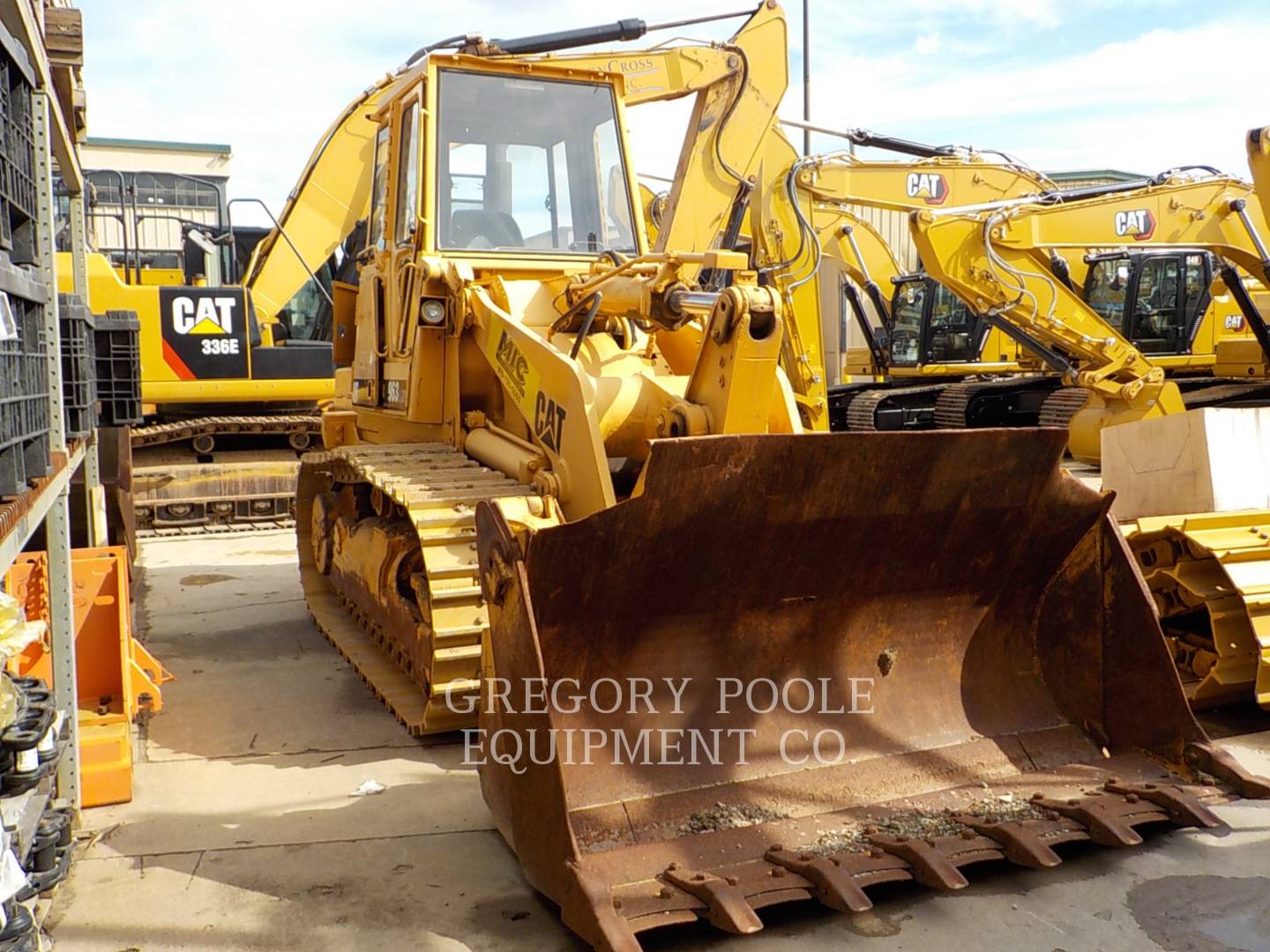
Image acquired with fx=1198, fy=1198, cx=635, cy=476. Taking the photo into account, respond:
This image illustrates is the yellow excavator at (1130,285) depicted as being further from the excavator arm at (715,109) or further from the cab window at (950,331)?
the excavator arm at (715,109)

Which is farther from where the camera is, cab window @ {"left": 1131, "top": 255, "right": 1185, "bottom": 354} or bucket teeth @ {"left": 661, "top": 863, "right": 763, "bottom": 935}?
cab window @ {"left": 1131, "top": 255, "right": 1185, "bottom": 354}

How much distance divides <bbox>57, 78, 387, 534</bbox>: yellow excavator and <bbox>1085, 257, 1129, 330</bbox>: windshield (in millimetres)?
8747

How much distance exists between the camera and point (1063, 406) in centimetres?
1364

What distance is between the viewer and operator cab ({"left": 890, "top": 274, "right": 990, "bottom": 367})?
→ 1593cm

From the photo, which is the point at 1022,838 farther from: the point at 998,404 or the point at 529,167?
the point at 998,404

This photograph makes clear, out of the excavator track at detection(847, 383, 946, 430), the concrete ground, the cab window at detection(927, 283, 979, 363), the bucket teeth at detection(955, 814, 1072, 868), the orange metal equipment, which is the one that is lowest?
the concrete ground

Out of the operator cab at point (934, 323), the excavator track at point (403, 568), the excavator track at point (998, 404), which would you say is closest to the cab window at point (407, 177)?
the excavator track at point (403, 568)

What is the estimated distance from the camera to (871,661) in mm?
3990

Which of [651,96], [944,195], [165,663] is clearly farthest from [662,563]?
[944,195]

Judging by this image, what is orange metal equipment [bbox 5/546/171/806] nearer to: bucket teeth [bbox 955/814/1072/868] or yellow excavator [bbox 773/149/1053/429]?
bucket teeth [bbox 955/814/1072/868]

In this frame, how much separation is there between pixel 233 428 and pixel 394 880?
25.0 feet

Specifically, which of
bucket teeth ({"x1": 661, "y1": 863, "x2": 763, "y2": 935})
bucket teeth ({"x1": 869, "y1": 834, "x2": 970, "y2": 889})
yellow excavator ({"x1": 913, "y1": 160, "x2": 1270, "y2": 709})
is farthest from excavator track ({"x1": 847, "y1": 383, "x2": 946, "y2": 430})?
bucket teeth ({"x1": 661, "y1": 863, "x2": 763, "y2": 935})

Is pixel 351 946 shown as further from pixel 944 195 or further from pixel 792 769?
pixel 944 195

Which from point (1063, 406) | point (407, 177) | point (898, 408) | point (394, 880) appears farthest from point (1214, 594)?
point (898, 408)
